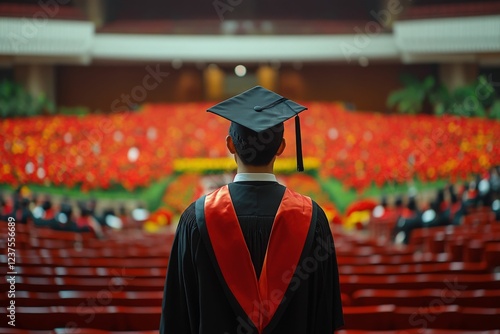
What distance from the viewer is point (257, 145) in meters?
2.75

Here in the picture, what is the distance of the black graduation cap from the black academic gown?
25 cm

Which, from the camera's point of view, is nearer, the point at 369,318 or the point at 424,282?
the point at 369,318

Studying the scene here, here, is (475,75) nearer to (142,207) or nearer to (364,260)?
(142,207)

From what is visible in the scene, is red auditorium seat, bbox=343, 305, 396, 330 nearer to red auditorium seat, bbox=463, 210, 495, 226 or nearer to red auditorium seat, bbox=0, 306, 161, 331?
red auditorium seat, bbox=0, 306, 161, 331

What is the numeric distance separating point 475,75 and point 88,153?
36.1ft

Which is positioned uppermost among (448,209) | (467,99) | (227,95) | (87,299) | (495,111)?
(227,95)

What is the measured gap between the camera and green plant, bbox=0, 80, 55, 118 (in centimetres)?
1823

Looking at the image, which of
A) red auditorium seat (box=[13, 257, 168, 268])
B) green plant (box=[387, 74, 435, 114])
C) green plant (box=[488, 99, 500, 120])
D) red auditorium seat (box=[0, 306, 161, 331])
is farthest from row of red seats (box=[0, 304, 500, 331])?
green plant (box=[387, 74, 435, 114])

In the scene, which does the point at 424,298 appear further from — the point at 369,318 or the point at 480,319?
the point at 369,318

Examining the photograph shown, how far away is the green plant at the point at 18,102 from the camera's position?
59.8 feet

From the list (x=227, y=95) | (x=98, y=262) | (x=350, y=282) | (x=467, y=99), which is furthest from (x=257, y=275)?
(x=227, y=95)

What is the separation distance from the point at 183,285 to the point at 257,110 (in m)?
0.79

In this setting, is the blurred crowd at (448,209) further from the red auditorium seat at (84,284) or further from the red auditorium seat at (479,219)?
the red auditorium seat at (84,284)

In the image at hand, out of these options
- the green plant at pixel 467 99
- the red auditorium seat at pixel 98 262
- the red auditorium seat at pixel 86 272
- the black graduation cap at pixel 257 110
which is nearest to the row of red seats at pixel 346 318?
the red auditorium seat at pixel 86 272
